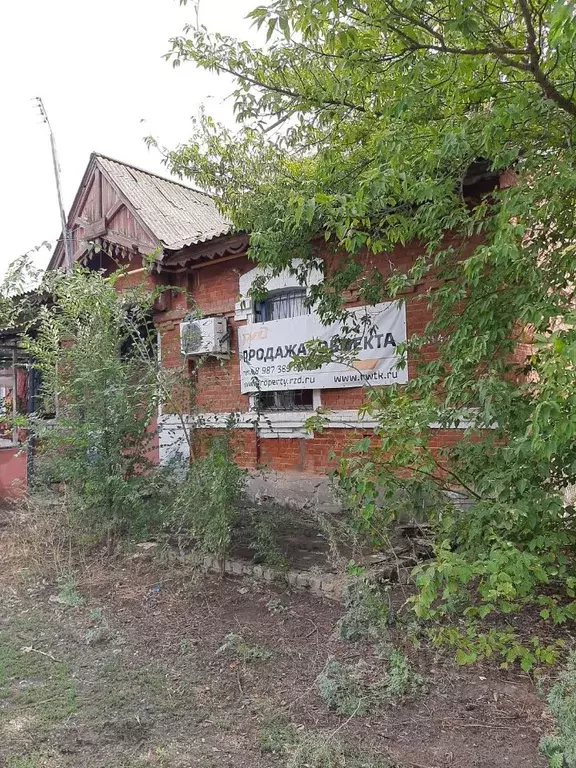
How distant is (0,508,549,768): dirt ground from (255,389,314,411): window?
3380mm

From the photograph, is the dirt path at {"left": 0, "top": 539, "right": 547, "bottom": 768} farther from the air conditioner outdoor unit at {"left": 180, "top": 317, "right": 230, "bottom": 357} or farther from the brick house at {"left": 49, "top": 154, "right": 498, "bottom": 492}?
the air conditioner outdoor unit at {"left": 180, "top": 317, "right": 230, "bottom": 357}

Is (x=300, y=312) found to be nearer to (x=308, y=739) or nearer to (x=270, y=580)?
(x=270, y=580)

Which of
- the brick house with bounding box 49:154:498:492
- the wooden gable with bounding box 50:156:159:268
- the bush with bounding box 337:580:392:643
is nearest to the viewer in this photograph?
the bush with bounding box 337:580:392:643

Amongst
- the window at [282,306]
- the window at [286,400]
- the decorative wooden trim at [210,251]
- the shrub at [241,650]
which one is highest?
the decorative wooden trim at [210,251]

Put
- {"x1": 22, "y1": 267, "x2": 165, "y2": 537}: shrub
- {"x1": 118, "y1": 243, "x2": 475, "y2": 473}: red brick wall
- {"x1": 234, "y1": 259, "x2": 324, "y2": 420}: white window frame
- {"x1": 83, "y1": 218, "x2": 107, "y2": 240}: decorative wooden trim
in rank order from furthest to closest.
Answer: {"x1": 83, "y1": 218, "x2": 107, "y2": 240}: decorative wooden trim, {"x1": 234, "y1": 259, "x2": 324, "y2": 420}: white window frame, {"x1": 118, "y1": 243, "x2": 475, "y2": 473}: red brick wall, {"x1": 22, "y1": 267, "x2": 165, "y2": 537}: shrub

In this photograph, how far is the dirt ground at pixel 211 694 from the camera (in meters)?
2.78

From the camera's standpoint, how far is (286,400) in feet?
26.8

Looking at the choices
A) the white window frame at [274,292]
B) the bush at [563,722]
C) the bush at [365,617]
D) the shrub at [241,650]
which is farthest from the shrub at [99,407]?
the bush at [563,722]

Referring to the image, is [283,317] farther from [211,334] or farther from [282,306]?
[211,334]

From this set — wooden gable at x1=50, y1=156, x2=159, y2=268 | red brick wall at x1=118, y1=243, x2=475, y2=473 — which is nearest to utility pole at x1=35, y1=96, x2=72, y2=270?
wooden gable at x1=50, y1=156, x2=159, y2=268

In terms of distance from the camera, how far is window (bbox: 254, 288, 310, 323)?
26.0 ft

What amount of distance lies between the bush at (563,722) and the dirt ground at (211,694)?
9 centimetres

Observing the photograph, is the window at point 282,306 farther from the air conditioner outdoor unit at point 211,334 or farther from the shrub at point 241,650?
the shrub at point 241,650

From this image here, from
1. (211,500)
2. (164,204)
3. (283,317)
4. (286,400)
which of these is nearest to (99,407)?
(211,500)
